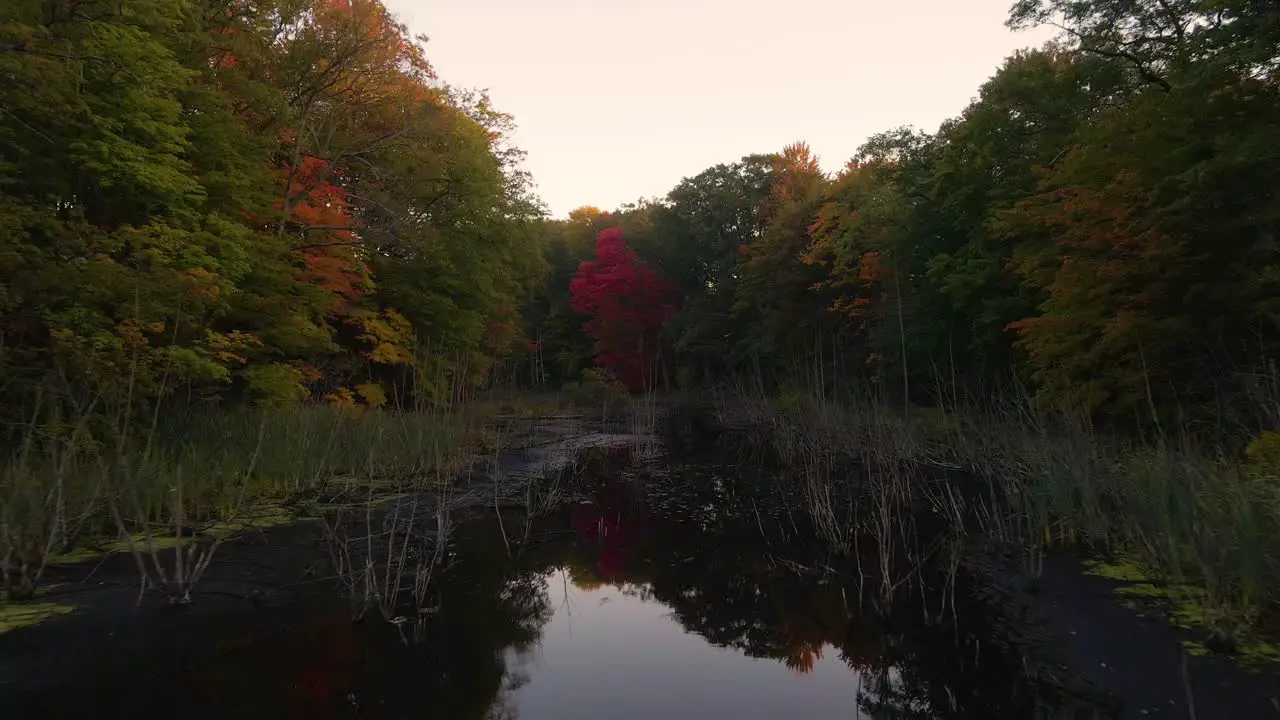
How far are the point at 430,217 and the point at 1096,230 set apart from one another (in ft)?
58.8

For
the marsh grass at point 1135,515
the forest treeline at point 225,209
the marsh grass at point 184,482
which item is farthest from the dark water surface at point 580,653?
the forest treeline at point 225,209

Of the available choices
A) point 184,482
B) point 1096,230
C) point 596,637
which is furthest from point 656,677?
point 1096,230

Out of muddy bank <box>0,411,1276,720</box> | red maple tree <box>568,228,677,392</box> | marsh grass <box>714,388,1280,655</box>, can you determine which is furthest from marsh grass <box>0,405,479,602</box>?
red maple tree <box>568,228,677,392</box>

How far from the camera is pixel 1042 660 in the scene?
234 inches

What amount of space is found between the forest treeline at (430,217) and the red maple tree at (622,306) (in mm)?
14666

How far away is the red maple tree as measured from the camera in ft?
145

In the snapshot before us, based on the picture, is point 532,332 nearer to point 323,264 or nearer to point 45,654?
point 323,264

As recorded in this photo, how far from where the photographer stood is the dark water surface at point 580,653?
517 cm

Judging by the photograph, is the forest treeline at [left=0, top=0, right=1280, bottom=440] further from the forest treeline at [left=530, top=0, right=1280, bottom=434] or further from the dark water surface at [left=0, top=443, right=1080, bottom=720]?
the dark water surface at [left=0, top=443, right=1080, bottom=720]

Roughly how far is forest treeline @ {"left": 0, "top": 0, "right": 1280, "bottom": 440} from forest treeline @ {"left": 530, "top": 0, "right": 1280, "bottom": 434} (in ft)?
0.25

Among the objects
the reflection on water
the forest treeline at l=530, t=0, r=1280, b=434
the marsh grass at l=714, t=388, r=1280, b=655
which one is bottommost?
the reflection on water

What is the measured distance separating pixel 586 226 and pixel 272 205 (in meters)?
45.7

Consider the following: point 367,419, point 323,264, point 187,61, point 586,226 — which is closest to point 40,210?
point 187,61

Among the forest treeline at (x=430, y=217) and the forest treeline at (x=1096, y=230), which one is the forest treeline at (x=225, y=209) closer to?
the forest treeline at (x=430, y=217)
